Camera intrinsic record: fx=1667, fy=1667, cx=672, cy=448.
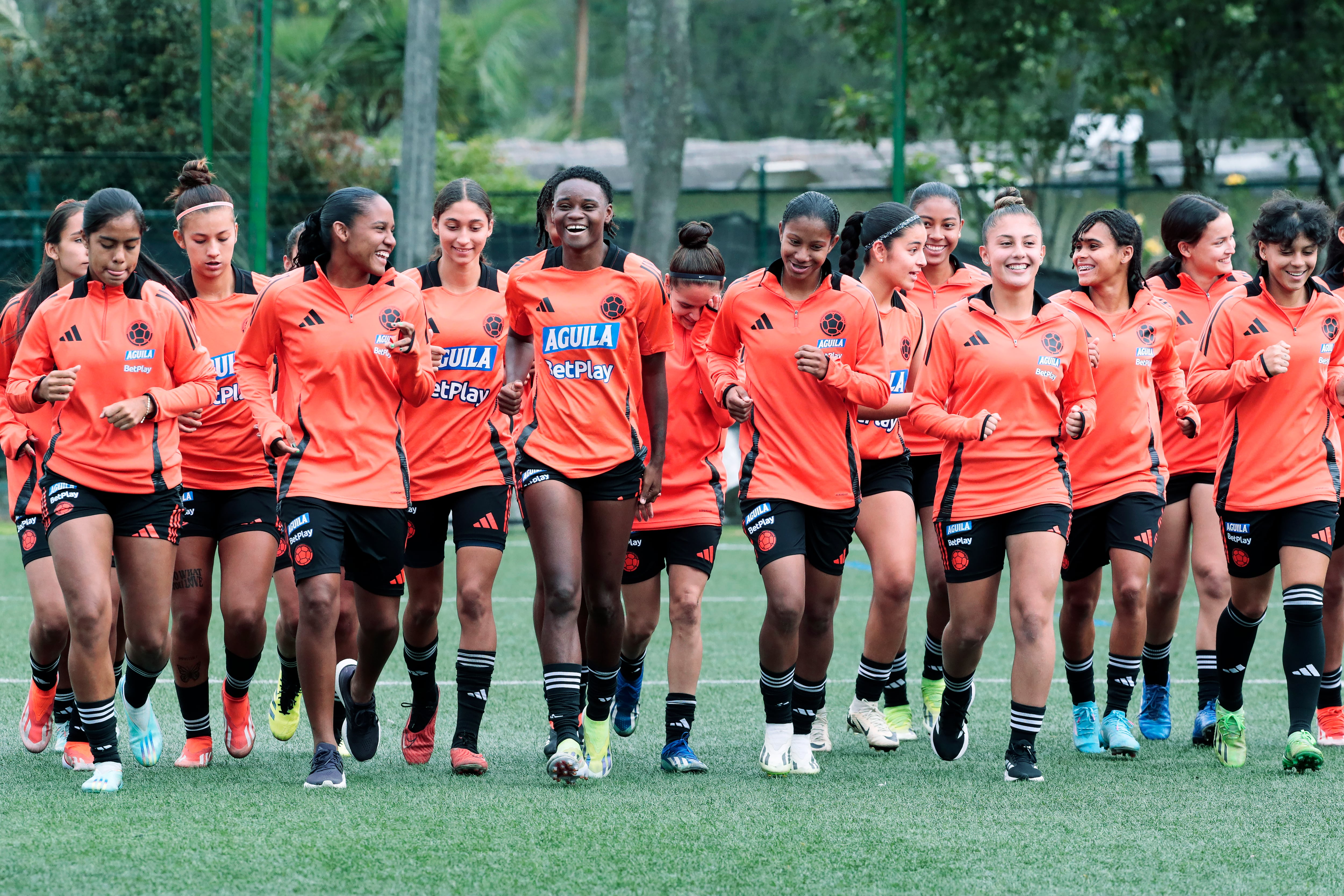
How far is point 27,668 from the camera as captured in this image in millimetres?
8555

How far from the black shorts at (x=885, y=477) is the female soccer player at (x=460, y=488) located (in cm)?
150

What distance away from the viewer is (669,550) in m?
6.96

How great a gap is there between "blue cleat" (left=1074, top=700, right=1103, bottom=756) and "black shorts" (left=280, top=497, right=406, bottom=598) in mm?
2861

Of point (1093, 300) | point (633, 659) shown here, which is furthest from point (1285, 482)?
point (633, 659)

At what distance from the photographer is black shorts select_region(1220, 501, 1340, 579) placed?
21.1 ft

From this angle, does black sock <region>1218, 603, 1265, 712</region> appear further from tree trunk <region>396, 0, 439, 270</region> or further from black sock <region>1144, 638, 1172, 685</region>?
tree trunk <region>396, 0, 439, 270</region>

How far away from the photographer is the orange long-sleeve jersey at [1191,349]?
7297 millimetres

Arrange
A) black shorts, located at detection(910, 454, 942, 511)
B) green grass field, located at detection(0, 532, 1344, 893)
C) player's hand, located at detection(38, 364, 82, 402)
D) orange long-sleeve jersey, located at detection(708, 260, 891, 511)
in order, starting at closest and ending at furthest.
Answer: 1. green grass field, located at detection(0, 532, 1344, 893)
2. player's hand, located at detection(38, 364, 82, 402)
3. orange long-sleeve jersey, located at detection(708, 260, 891, 511)
4. black shorts, located at detection(910, 454, 942, 511)

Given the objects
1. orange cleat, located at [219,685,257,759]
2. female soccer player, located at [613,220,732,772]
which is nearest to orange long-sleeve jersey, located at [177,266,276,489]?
orange cleat, located at [219,685,257,759]

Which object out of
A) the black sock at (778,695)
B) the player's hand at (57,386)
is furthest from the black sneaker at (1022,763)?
the player's hand at (57,386)

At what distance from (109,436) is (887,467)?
3108mm

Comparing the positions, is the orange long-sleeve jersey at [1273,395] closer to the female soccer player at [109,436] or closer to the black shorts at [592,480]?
the black shorts at [592,480]

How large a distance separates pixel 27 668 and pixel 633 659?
3.42 metres

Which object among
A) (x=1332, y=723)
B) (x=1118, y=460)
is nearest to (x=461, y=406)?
(x=1118, y=460)
